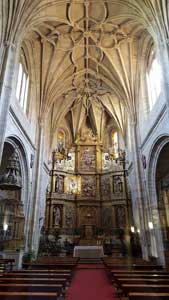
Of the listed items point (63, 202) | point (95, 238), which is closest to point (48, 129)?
point (63, 202)

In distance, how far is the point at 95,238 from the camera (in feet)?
76.7

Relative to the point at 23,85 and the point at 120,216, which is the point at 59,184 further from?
the point at 23,85

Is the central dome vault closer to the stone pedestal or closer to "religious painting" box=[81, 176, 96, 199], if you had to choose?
"religious painting" box=[81, 176, 96, 199]

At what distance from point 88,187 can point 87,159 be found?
12.4ft

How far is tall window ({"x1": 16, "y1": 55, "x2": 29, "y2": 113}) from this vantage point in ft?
53.5

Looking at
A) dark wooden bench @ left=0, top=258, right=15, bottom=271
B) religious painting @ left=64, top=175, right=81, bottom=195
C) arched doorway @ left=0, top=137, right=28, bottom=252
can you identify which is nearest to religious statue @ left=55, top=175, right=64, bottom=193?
religious painting @ left=64, top=175, right=81, bottom=195

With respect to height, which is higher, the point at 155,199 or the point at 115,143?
the point at 115,143

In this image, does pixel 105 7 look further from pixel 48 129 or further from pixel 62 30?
pixel 48 129

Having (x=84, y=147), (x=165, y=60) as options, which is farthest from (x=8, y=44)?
(x=84, y=147)

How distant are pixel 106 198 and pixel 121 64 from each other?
48.3 ft

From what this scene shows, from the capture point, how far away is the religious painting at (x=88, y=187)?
26781mm

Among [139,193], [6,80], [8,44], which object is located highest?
[8,44]

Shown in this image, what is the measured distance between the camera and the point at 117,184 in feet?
85.6

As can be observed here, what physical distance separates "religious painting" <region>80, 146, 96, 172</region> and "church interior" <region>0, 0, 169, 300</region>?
129 mm
